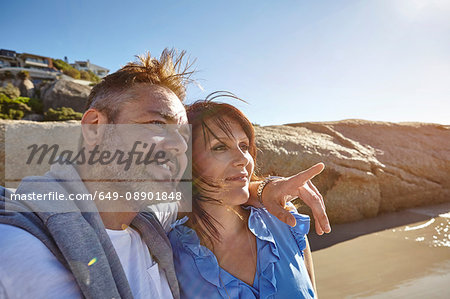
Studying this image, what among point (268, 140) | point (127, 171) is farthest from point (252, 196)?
point (268, 140)

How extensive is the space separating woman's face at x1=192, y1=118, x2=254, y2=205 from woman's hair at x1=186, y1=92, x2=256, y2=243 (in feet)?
0.05

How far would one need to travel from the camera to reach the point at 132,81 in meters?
1.38

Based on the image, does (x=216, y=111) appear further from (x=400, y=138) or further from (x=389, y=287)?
(x=400, y=138)

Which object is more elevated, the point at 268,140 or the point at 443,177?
the point at 268,140

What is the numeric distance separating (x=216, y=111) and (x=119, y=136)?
0.72 m

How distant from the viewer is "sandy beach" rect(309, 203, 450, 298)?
237 centimetres

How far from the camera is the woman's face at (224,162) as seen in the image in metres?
1.58

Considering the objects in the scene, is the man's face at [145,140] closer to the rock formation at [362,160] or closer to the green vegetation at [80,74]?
the rock formation at [362,160]

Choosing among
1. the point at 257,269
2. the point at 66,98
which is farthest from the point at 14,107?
the point at 257,269

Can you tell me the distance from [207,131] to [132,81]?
1.83 feet

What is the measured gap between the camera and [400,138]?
5363 mm

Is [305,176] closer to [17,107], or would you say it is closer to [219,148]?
[219,148]

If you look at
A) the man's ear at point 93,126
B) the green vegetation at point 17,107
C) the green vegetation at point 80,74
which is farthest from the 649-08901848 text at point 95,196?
the green vegetation at point 80,74

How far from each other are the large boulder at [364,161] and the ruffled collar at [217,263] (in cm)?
191
